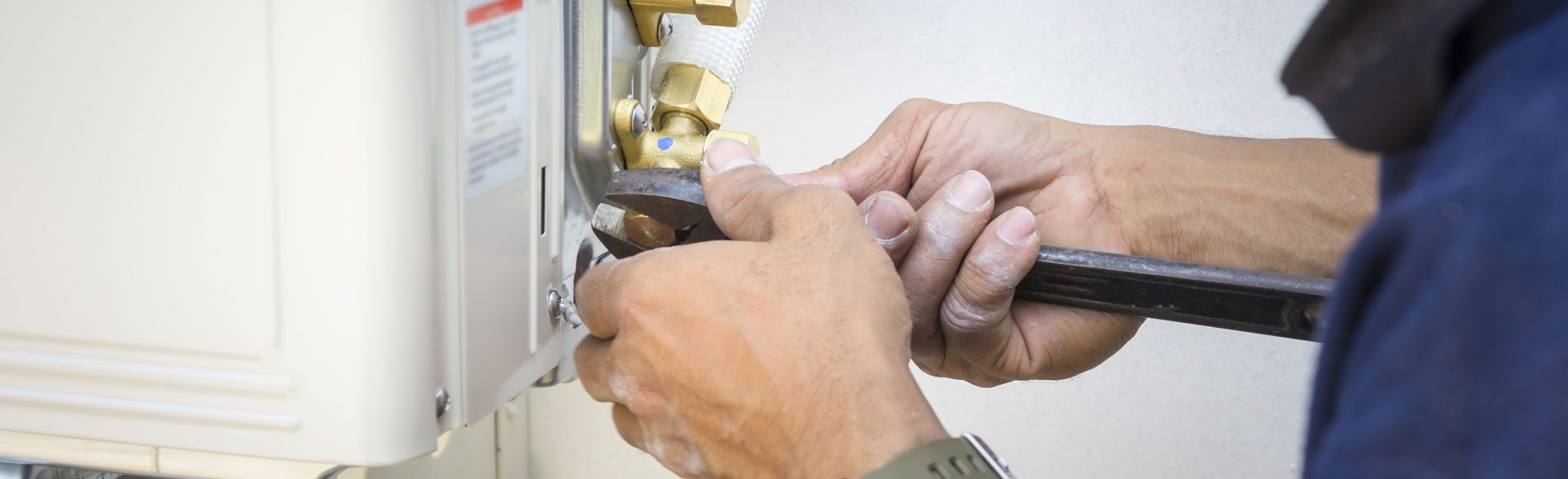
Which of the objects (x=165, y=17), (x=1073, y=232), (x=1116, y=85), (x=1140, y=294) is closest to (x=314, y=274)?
(x=165, y=17)

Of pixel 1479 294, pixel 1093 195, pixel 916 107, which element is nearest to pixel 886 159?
pixel 916 107

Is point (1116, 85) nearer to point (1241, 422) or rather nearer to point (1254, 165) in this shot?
point (1254, 165)

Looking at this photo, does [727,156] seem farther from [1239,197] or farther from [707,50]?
[1239,197]

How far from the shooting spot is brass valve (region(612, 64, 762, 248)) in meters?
0.59

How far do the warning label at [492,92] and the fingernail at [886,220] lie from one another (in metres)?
0.19

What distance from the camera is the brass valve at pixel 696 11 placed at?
55cm

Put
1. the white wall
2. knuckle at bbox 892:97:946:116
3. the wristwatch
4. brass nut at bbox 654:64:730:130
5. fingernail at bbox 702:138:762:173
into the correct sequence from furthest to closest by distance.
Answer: the white wall → knuckle at bbox 892:97:946:116 → brass nut at bbox 654:64:730:130 → fingernail at bbox 702:138:762:173 → the wristwatch

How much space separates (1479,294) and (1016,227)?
35cm

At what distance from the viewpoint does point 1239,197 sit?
0.67 m

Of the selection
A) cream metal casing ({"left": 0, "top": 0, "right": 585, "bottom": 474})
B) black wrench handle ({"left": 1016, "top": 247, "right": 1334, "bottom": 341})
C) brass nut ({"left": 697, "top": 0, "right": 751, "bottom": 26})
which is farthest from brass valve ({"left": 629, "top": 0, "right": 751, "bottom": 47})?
black wrench handle ({"left": 1016, "top": 247, "right": 1334, "bottom": 341})

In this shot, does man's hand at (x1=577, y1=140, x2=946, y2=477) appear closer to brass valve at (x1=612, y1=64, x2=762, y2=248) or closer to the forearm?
brass valve at (x1=612, y1=64, x2=762, y2=248)

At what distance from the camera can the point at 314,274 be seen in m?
0.41

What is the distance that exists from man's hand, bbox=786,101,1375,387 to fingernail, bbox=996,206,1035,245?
0.07 m

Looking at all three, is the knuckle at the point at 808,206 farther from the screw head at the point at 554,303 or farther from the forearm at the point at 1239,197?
the forearm at the point at 1239,197
